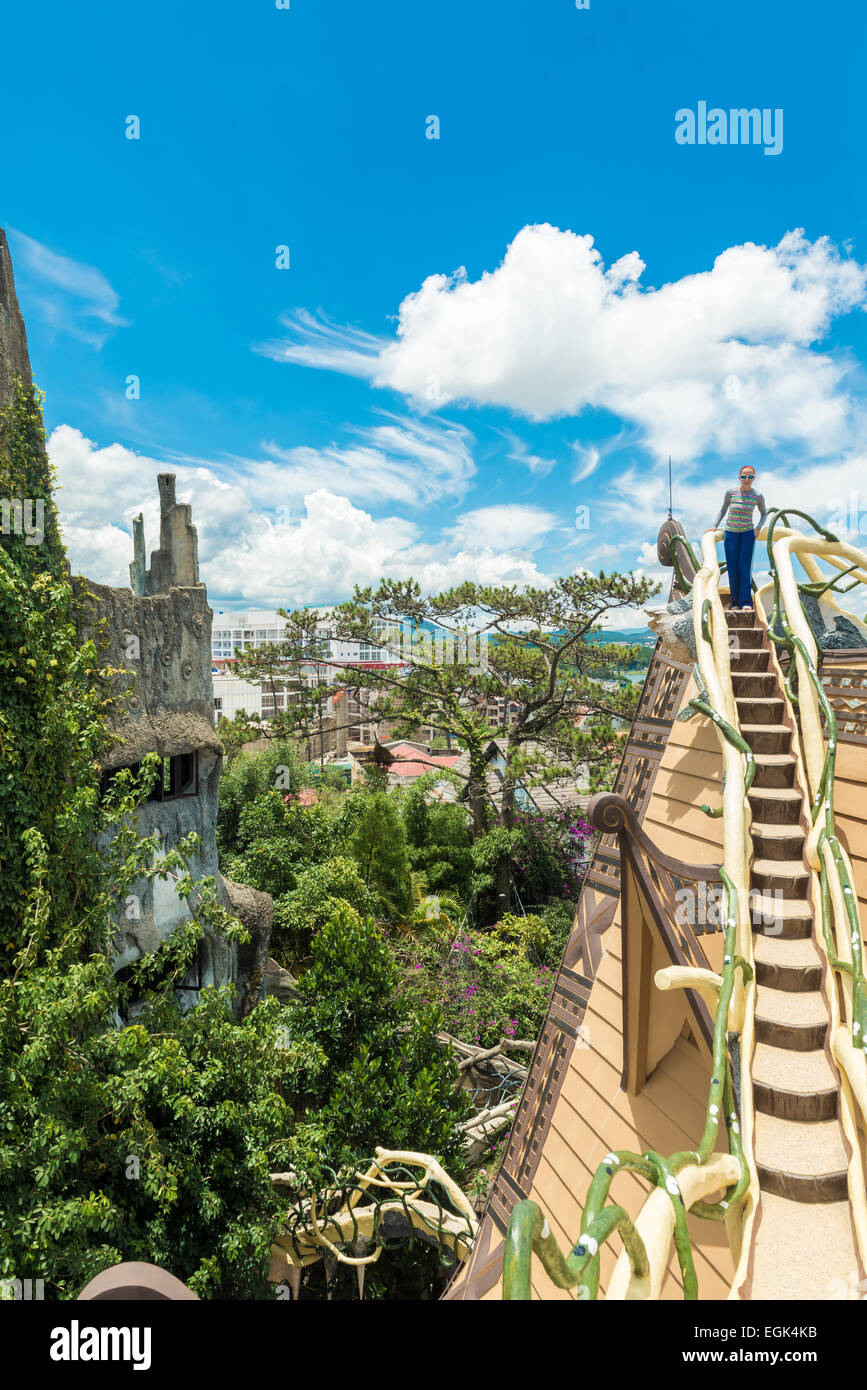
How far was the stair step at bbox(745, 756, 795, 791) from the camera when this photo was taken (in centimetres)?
315

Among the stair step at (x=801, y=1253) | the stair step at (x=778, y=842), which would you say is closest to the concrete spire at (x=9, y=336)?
the stair step at (x=778, y=842)

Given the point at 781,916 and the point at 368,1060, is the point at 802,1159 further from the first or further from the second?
the point at 368,1060

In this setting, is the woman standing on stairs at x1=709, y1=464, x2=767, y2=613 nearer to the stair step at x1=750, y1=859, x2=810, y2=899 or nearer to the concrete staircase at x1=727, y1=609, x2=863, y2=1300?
the concrete staircase at x1=727, y1=609, x2=863, y2=1300

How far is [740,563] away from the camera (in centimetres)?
436

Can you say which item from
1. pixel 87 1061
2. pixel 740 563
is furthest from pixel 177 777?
pixel 740 563

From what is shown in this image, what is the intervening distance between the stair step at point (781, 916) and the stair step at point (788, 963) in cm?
2

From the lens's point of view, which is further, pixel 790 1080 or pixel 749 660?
pixel 749 660

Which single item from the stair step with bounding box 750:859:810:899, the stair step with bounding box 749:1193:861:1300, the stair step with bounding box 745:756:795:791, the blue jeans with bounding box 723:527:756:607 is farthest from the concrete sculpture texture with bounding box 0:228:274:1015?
the stair step with bounding box 749:1193:861:1300

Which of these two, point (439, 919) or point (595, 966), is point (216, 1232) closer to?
point (595, 966)

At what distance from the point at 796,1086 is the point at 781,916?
0.61 metres

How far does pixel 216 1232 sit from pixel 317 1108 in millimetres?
2604

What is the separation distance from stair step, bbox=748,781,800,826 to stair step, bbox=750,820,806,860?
0.16ft

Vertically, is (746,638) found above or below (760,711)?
above
